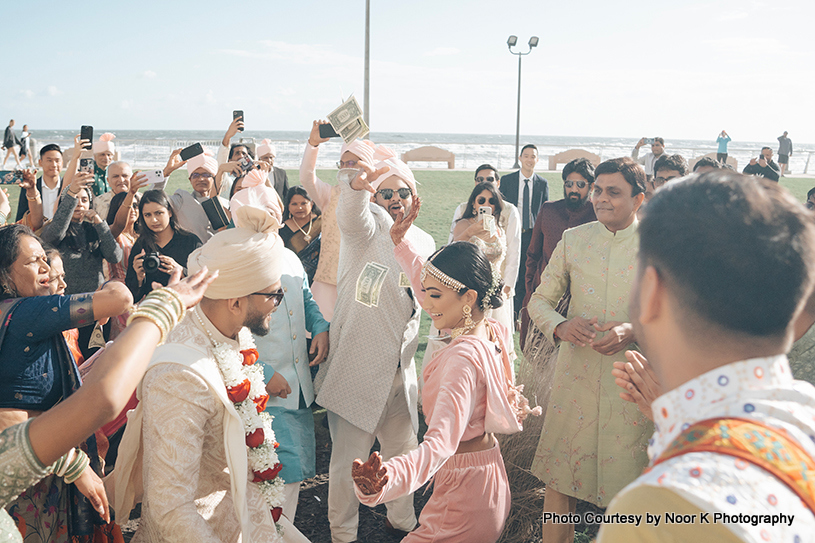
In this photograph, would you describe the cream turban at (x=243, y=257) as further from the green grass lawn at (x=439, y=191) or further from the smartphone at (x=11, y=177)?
the green grass lawn at (x=439, y=191)

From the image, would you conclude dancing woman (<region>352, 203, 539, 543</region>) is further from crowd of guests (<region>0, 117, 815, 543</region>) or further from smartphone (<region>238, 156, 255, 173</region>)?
smartphone (<region>238, 156, 255, 173</region>)

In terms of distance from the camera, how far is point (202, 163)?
7.11 metres

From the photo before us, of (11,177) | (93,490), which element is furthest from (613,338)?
(11,177)

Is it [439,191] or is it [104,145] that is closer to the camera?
[104,145]

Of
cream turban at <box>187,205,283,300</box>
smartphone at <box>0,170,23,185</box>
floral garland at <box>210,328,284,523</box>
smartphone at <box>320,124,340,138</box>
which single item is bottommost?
floral garland at <box>210,328,284,523</box>

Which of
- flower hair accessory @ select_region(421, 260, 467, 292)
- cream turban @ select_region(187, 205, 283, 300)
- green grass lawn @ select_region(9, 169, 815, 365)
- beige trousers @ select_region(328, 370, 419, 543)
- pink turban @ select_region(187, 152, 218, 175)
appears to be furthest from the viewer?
green grass lawn @ select_region(9, 169, 815, 365)

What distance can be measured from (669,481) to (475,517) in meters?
1.75

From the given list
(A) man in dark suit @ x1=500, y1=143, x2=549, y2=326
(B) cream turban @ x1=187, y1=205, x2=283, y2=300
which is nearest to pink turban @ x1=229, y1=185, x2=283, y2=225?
(B) cream turban @ x1=187, y1=205, x2=283, y2=300

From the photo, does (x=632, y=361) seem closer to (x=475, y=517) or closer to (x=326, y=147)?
(x=475, y=517)

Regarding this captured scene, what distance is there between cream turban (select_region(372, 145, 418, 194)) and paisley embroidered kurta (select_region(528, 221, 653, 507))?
1.61 meters

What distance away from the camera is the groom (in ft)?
7.02

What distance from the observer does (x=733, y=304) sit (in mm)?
1099

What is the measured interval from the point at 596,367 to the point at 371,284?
1.56 meters

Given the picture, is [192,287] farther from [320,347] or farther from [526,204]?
[526,204]
